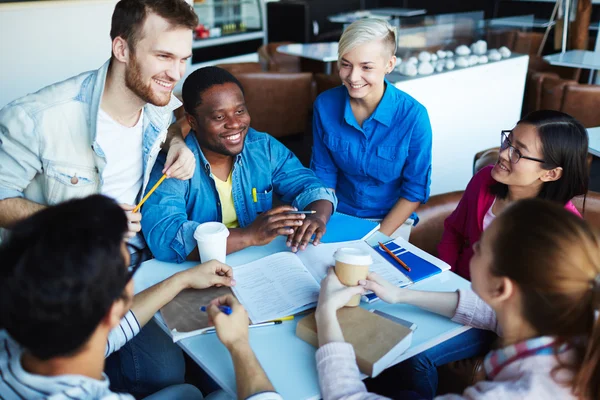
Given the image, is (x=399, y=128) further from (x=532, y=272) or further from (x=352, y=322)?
(x=532, y=272)

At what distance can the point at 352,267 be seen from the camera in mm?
1282

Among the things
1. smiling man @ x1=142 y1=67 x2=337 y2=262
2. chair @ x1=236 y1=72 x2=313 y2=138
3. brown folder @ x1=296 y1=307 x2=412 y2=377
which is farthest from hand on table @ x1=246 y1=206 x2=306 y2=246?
chair @ x1=236 y1=72 x2=313 y2=138

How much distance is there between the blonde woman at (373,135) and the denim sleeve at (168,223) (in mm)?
846

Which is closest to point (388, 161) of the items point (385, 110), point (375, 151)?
point (375, 151)

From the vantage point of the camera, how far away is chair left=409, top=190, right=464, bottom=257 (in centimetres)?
217

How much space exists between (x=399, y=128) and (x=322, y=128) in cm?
36

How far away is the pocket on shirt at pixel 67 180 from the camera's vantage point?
162 centimetres

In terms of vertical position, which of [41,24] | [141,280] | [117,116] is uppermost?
[41,24]

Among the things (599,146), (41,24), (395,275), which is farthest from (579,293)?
(41,24)

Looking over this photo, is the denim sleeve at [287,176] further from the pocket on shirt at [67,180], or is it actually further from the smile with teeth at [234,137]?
the pocket on shirt at [67,180]

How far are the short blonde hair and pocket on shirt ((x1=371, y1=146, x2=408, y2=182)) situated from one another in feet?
1.41

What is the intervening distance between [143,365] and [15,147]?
0.78 m

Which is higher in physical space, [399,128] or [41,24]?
[41,24]

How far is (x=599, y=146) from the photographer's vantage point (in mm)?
2615
